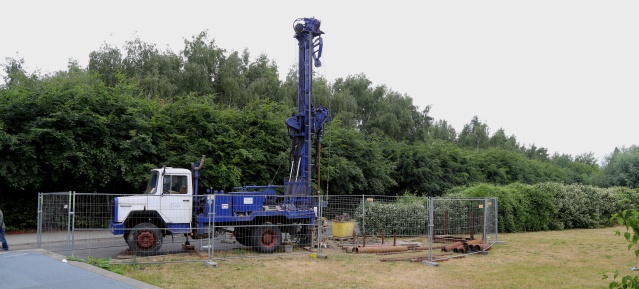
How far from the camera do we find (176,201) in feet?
45.8

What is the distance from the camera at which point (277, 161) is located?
23.9 metres

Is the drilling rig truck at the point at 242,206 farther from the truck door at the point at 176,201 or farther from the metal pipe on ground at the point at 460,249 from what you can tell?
the metal pipe on ground at the point at 460,249

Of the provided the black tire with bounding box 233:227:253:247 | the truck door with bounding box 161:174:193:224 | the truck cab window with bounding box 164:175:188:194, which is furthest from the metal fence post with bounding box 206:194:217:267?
the truck cab window with bounding box 164:175:188:194

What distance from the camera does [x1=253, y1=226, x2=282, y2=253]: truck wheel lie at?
569 inches

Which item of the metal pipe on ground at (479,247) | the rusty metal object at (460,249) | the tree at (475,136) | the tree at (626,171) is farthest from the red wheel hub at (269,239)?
the tree at (475,136)

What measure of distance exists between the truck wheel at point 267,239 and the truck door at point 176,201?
6.62ft

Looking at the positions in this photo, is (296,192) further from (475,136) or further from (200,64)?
(475,136)

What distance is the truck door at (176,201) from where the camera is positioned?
45.3ft

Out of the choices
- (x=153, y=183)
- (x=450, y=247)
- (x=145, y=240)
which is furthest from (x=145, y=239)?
(x=450, y=247)

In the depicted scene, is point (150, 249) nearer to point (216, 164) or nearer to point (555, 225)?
point (216, 164)

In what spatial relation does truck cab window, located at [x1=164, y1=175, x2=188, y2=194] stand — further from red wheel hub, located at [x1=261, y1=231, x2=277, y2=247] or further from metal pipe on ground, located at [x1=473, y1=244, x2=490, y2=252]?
metal pipe on ground, located at [x1=473, y1=244, x2=490, y2=252]

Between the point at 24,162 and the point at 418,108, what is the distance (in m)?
→ 47.5

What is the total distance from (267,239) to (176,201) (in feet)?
9.44

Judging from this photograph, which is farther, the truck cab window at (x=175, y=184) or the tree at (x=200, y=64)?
the tree at (x=200, y=64)
